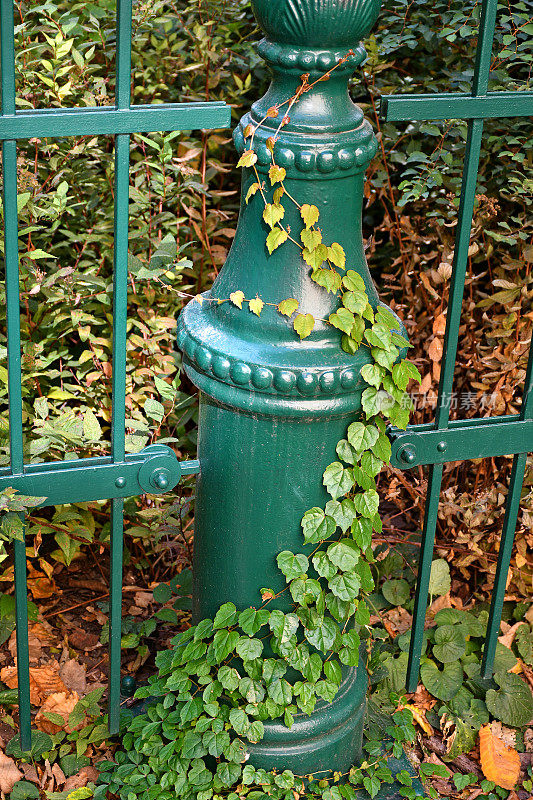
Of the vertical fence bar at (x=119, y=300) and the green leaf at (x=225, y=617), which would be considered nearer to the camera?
the vertical fence bar at (x=119, y=300)

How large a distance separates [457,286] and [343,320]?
14.7 inches

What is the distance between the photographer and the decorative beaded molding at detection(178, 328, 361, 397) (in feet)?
6.40

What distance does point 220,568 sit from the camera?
87.4 inches

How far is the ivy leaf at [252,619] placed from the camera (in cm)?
213

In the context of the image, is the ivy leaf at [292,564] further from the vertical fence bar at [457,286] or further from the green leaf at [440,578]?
the green leaf at [440,578]

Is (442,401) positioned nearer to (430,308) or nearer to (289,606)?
(289,606)

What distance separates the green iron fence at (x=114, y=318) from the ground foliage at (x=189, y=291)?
1.49 feet

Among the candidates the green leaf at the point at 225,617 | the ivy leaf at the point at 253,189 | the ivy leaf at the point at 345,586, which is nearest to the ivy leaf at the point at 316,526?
the ivy leaf at the point at 345,586

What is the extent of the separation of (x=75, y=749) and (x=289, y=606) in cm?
80

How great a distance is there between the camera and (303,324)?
6.41ft

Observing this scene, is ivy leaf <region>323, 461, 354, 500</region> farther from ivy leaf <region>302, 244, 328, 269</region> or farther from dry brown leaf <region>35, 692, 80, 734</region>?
dry brown leaf <region>35, 692, 80, 734</region>

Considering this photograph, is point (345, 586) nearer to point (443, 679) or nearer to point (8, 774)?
point (443, 679)

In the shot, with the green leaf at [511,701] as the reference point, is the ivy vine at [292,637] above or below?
above

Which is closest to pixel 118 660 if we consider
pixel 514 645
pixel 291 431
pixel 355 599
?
pixel 355 599
